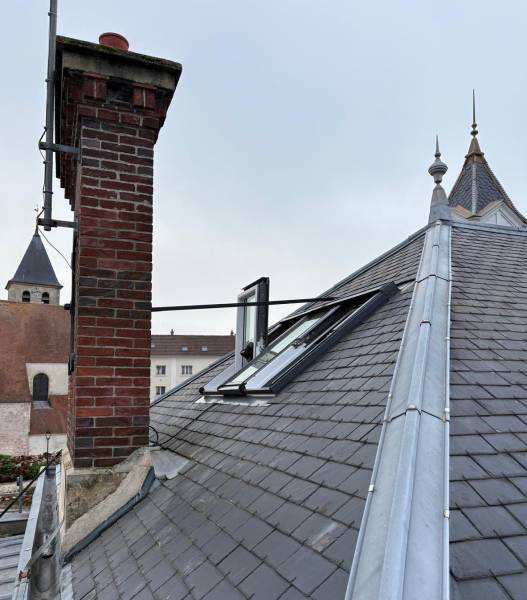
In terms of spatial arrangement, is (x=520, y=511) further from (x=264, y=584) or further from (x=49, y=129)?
(x=49, y=129)

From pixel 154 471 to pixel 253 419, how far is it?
0.91 m

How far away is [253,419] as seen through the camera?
12.7ft

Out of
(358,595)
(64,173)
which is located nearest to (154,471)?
(358,595)

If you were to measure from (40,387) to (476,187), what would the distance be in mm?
30392

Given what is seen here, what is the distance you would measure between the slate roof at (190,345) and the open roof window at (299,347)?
4968cm

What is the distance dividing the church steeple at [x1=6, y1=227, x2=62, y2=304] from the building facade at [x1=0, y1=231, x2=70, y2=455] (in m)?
9.64

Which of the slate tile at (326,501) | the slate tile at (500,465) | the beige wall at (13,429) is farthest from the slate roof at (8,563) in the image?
the beige wall at (13,429)

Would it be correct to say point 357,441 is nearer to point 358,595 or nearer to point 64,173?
point 358,595

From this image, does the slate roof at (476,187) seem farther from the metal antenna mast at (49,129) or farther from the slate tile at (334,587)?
the slate tile at (334,587)

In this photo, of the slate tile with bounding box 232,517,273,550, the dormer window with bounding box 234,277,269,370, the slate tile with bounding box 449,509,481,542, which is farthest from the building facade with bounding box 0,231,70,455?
the slate tile with bounding box 449,509,481,542

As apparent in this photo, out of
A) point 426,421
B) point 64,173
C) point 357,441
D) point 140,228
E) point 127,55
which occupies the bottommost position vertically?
point 357,441

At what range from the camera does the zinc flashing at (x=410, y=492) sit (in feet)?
4.85

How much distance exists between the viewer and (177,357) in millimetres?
55031

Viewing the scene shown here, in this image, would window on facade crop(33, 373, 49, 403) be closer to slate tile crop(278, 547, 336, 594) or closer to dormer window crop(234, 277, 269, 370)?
dormer window crop(234, 277, 269, 370)
